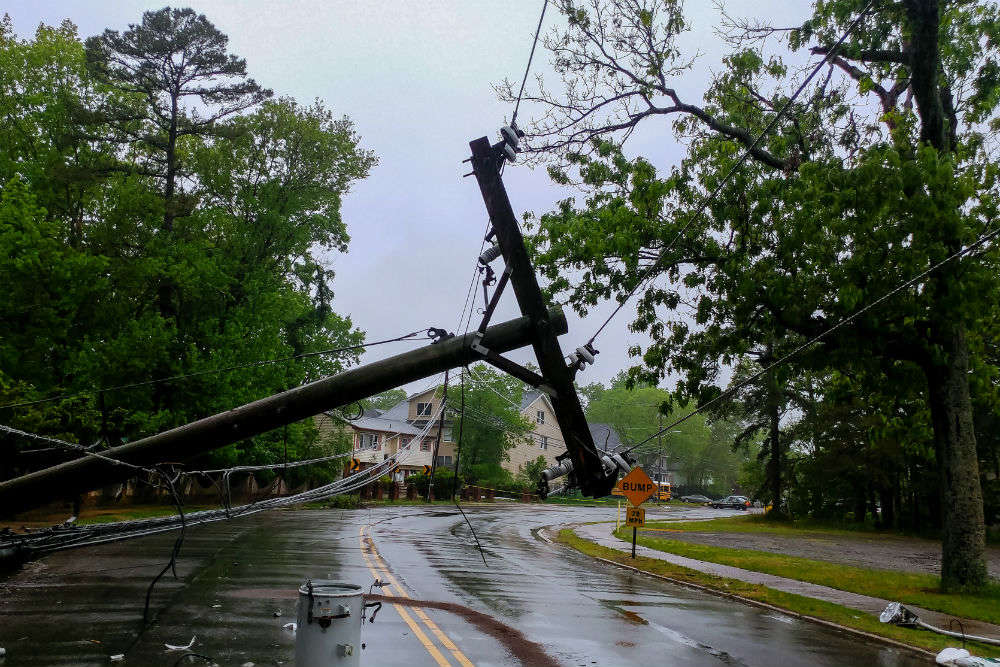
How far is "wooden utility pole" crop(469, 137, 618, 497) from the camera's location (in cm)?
786

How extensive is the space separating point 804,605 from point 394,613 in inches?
318

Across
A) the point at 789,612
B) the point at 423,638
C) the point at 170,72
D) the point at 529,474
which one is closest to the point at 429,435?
the point at 529,474

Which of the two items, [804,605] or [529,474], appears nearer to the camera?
[804,605]

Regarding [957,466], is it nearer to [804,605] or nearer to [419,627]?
[804,605]

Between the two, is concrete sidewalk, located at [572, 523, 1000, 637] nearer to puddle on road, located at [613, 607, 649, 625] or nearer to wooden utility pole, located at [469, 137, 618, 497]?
puddle on road, located at [613, 607, 649, 625]

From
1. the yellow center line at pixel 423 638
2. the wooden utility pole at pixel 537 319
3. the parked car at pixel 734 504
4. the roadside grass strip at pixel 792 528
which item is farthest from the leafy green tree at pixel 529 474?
the wooden utility pole at pixel 537 319

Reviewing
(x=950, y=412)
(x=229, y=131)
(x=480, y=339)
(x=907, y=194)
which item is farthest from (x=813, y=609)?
(x=229, y=131)

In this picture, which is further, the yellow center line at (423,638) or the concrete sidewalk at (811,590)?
the concrete sidewalk at (811,590)

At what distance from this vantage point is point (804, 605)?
14.2 metres

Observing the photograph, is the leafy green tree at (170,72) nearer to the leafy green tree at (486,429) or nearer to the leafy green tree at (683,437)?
the leafy green tree at (486,429)

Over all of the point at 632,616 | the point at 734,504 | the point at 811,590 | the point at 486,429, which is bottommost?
the point at 734,504

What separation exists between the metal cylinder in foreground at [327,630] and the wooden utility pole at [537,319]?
2.77 meters

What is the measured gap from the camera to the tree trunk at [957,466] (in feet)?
51.1

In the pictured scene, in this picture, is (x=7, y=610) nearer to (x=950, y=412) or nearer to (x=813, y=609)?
(x=813, y=609)
